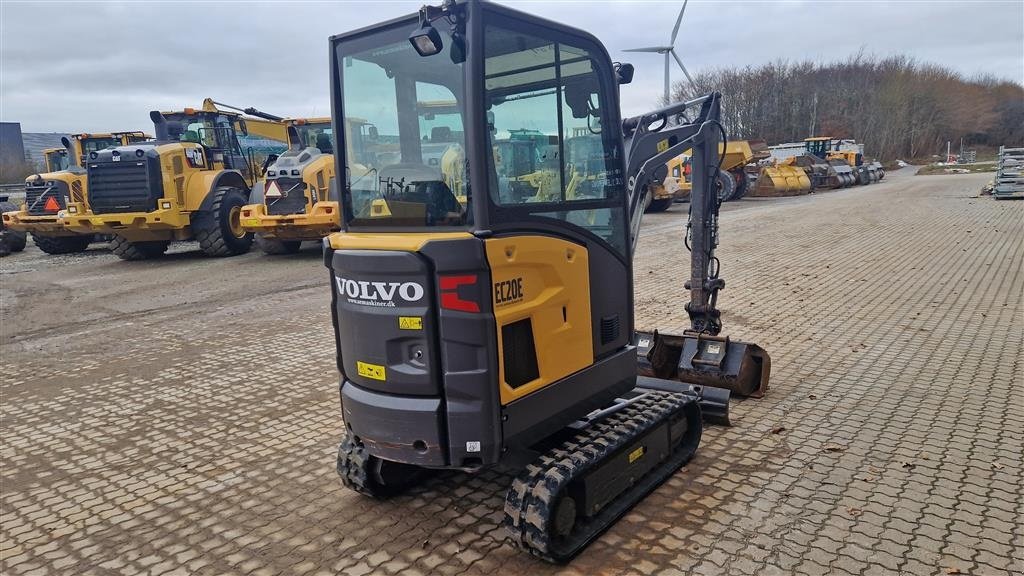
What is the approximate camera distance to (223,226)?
47.9 feet

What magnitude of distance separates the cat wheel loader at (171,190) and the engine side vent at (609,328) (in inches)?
466

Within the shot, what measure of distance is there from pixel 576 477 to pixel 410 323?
1.10 m

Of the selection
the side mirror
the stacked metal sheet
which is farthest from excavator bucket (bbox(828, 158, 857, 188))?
the side mirror

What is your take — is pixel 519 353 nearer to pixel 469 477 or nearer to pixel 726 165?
pixel 469 477

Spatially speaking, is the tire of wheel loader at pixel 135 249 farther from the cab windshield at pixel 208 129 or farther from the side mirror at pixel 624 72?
the side mirror at pixel 624 72

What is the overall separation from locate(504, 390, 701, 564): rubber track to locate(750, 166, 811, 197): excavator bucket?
29.4m

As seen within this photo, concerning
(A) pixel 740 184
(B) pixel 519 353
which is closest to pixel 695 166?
(B) pixel 519 353

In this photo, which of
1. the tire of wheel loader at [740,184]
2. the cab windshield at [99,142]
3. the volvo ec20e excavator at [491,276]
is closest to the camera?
the volvo ec20e excavator at [491,276]

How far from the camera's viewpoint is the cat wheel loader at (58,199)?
15141 millimetres

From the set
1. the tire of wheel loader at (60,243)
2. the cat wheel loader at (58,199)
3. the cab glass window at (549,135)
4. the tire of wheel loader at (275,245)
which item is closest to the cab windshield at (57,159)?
the cat wheel loader at (58,199)

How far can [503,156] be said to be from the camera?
126 inches

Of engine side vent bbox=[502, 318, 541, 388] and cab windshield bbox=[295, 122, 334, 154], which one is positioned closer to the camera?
engine side vent bbox=[502, 318, 541, 388]

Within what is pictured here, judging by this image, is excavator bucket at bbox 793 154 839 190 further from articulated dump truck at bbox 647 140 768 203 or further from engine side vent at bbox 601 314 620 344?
engine side vent at bbox 601 314 620 344

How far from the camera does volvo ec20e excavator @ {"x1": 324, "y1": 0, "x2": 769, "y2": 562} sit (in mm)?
3053
